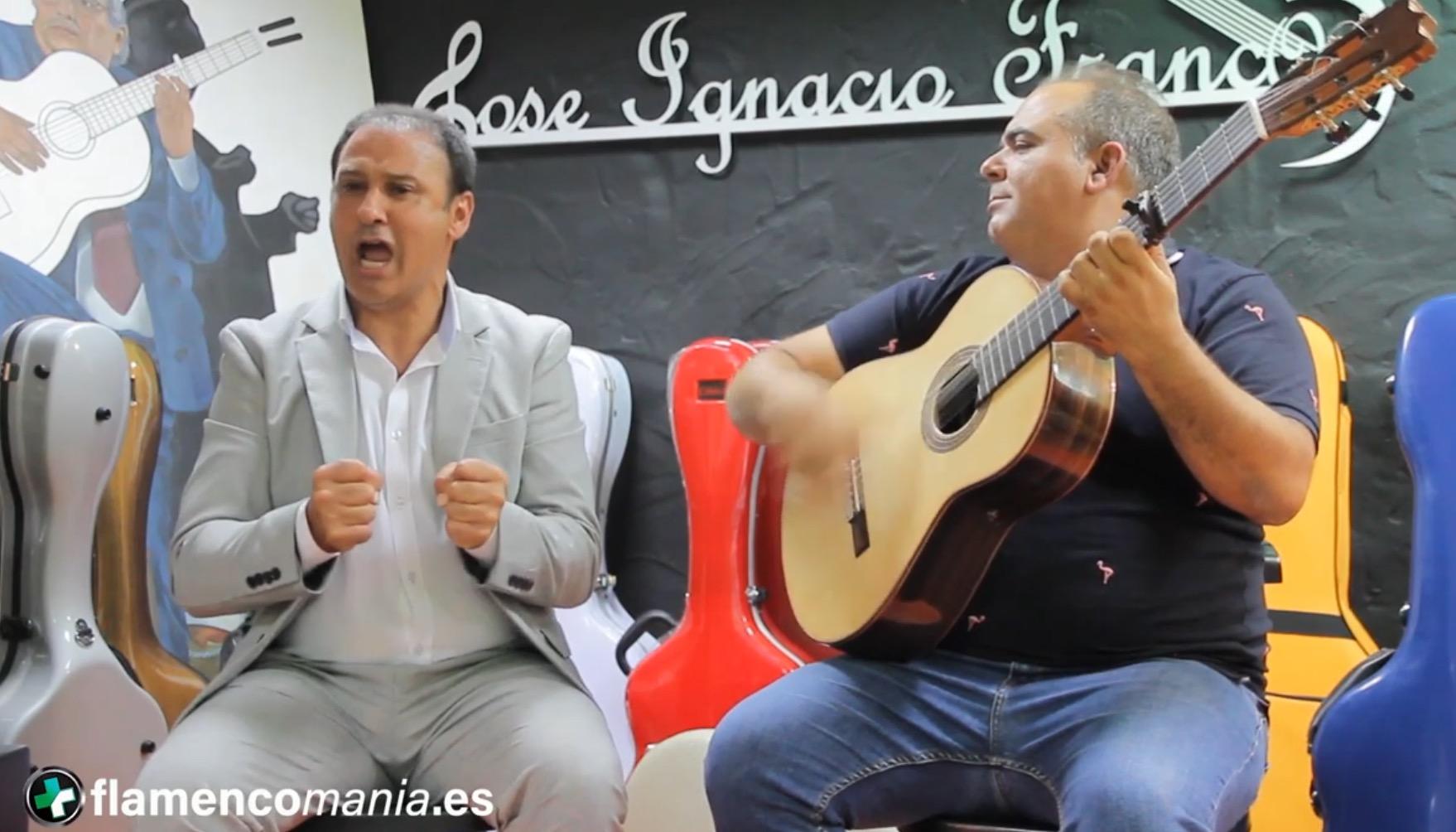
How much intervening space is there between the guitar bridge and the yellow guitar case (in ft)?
3.21

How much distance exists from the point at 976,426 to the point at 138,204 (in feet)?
7.25

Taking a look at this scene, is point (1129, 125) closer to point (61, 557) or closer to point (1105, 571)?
point (1105, 571)

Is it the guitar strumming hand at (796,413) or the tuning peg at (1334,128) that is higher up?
the tuning peg at (1334,128)

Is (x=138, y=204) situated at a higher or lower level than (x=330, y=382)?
higher

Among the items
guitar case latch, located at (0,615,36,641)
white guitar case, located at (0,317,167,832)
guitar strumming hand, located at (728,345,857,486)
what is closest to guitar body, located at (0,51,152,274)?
white guitar case, located at (0,317,167,832)

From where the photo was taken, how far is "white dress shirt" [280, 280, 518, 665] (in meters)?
1.82

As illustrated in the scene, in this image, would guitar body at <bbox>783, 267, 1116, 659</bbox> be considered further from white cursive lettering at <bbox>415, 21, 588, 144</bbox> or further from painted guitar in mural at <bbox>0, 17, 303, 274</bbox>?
white cursive lettering at <bbox>415, 21, 588, 144</bbox>

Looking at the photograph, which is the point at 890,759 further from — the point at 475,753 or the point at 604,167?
the point at 604,167

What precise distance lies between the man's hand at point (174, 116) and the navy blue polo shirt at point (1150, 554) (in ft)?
7.62

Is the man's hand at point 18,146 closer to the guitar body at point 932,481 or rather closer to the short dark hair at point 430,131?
the short dark hair at point 430,131

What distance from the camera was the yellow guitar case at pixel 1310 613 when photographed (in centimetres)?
239

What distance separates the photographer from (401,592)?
183 centimetres

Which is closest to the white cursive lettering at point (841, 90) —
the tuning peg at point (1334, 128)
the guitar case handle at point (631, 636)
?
the guitar case handle at point (631, 636)

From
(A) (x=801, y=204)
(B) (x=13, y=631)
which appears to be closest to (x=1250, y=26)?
(A) (x=801, y=204)
